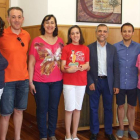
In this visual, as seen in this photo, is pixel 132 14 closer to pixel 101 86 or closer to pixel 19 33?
pixel 101 86

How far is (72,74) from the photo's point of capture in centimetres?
282

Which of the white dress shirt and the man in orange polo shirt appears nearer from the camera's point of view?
the man in orange polo shirt

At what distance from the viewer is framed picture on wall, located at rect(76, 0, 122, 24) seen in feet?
12.1

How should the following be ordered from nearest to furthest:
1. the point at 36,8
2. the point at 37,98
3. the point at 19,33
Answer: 1. the point at 19,33
2. the point at 37,98
3. the point at 36,8

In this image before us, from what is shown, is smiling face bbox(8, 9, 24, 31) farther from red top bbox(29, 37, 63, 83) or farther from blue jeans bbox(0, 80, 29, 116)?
blue jeans bbox(0, 80, 29, 116)

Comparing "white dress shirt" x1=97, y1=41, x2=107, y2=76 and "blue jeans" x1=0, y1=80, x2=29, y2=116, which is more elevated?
"white dress shirt" x1=97, y1=41, x2=107, y2=76

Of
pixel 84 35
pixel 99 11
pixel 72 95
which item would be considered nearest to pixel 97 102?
pixel 72 95

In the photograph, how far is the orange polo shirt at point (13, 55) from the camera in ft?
8.07

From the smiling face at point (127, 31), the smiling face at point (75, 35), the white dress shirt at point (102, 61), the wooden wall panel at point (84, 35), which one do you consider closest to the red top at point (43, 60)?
the smiling face at point (75, 35)

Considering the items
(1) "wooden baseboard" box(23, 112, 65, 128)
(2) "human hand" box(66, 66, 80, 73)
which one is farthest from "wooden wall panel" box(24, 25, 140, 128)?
(2) "human hand" box(66, 66, 80, 73)

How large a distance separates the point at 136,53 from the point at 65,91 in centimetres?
110

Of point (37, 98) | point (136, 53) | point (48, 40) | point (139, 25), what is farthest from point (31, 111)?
point (139, 25)

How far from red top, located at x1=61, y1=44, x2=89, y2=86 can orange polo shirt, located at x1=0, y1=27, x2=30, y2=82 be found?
20.5 inches

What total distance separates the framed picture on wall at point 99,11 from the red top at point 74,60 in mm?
1001
